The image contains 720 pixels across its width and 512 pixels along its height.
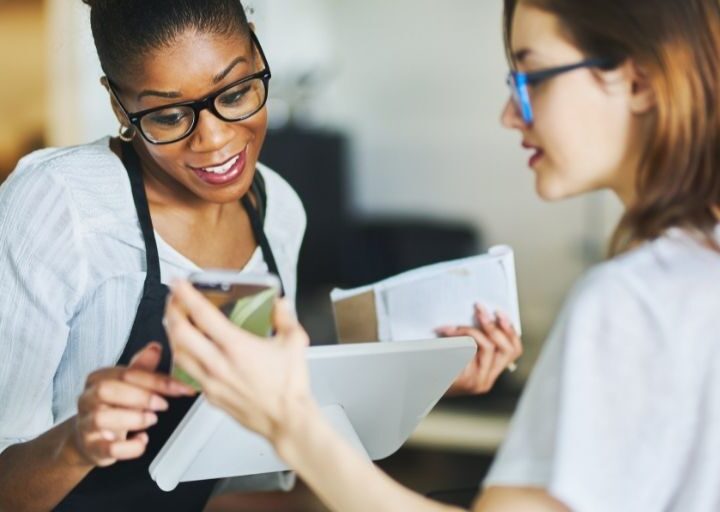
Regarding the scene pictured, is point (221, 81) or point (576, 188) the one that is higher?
point (221, 81)

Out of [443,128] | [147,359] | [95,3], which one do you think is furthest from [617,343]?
[443,128]

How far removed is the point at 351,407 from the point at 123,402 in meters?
0.29

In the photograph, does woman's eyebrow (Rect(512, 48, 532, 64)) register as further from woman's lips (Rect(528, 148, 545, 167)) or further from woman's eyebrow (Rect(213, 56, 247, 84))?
woman's eyebrow (Rect(213, 56, 247, 84))

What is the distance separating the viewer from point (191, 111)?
134cm

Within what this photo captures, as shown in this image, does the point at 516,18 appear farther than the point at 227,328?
Yes

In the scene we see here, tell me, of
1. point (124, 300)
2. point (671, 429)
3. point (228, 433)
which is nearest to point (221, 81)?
point (124, 300)

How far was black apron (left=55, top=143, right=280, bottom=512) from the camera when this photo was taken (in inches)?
55.6

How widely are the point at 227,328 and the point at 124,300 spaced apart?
516 mm

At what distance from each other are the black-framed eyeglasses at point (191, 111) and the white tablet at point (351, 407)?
41cm

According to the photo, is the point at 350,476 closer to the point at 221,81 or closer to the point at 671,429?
the point at 671,429

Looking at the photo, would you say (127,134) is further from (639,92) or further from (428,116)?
(428,116)

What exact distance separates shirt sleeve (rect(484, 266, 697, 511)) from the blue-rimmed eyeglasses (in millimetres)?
238

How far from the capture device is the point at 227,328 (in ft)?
3.03

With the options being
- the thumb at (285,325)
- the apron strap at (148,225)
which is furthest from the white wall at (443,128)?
the thumb at (285,325)
